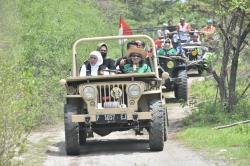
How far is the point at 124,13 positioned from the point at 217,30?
65.6 ft

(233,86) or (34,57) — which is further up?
(34,57)

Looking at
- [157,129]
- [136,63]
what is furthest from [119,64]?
[157,129]

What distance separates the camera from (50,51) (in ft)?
59.3

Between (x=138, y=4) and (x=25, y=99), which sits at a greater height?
(x=138, y=4)

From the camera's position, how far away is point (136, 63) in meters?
12.6

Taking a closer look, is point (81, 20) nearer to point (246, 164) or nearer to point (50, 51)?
point (50, 51)

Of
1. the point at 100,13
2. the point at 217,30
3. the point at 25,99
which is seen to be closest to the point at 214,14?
the point at 217,30

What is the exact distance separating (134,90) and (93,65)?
143 centimetres

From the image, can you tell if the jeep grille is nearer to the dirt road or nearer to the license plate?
the license plate

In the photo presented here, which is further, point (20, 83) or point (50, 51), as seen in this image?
point (50, 51)

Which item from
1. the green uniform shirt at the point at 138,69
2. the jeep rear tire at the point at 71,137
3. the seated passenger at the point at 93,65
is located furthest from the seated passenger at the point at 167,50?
the jeep rear tire at the point at 71,137

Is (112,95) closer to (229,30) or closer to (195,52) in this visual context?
(229,30)

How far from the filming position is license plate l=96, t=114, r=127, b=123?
37.4ft

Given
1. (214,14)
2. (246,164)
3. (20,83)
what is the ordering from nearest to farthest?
(20,83)
(246,164)
(214,14)
